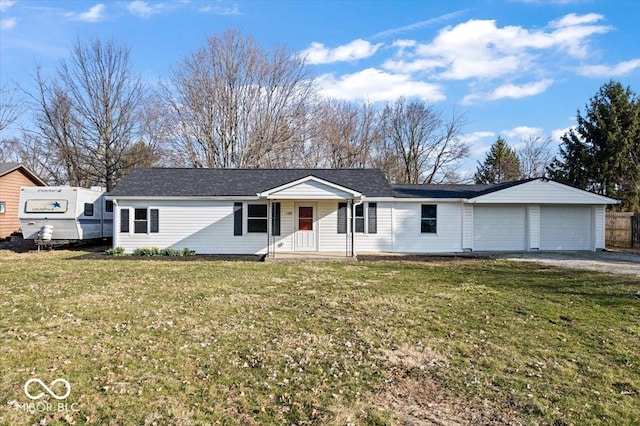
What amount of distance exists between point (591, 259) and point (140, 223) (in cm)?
1798

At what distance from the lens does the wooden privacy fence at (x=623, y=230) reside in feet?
66.1

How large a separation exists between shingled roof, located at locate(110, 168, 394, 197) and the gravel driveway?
20.2 feet

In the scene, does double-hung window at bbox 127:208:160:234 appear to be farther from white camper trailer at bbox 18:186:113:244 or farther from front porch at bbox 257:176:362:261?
front porch at bbox 257:176:362:261

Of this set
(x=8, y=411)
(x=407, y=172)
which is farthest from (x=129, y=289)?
(x=407, y=172)

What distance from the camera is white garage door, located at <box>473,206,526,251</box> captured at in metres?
18.1

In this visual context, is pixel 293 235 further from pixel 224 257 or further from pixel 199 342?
pixel 199 342

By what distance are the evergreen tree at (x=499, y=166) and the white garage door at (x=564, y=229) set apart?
73.0 ft

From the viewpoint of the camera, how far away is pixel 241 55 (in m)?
29.0

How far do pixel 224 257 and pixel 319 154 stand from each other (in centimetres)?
1885

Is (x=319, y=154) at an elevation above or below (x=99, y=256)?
above

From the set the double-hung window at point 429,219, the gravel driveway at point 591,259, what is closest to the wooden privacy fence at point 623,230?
the gravel driveway at point 591,259

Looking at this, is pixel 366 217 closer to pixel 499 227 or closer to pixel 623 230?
pixel 499 227

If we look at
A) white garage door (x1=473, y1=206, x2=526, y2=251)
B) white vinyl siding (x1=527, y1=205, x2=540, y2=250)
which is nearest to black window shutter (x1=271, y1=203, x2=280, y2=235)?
white garage door (x1=473, y1=206, x2=526, y2=251)

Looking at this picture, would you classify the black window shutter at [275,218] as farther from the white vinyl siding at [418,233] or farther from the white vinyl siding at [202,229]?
the white vinyl siding at [418,233]
